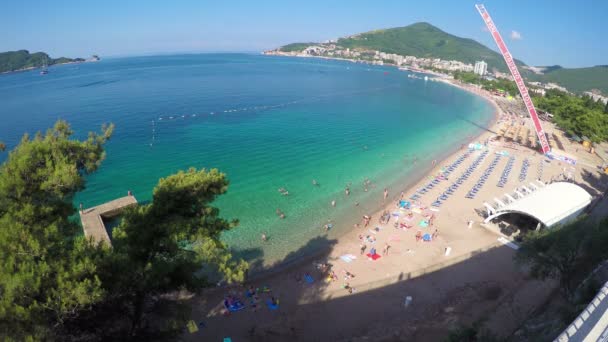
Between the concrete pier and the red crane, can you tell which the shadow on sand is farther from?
the red crane

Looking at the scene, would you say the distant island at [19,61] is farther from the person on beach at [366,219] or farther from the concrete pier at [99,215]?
the person on beach at [366,219]

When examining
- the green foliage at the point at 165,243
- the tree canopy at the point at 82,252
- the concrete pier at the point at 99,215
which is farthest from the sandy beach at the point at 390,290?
the concrete pier at the point at 99,215

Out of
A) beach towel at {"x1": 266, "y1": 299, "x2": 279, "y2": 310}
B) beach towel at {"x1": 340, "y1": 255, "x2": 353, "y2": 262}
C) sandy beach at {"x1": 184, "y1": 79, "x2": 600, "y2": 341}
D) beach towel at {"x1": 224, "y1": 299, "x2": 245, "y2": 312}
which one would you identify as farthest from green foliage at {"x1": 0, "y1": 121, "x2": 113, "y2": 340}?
beach towel at {"x1": 340, "y1": 255, "x2": 353, "y2": 262}

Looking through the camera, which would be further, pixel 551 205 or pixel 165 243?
pixel 551 205

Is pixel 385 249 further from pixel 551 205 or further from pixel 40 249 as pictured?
pixel 40 249

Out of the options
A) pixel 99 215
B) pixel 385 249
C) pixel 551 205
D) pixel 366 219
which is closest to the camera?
pixel 385 249

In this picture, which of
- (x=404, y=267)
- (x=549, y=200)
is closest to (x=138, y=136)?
(x=404, y=267)

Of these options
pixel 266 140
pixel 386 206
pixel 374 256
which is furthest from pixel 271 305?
pixel 266 140

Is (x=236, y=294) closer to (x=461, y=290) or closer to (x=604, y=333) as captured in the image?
(x=461, y=290)
